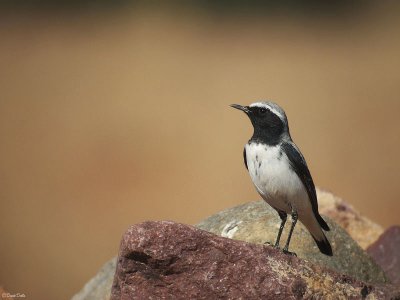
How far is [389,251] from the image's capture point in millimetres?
7516

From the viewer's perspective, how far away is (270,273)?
4969 mm

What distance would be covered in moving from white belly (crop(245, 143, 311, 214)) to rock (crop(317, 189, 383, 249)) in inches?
85.6

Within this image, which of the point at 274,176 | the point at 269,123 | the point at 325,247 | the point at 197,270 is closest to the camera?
the point at 197,270

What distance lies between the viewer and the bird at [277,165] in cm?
599

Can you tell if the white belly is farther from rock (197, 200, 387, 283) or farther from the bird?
rock (197, 200, 387, 283)

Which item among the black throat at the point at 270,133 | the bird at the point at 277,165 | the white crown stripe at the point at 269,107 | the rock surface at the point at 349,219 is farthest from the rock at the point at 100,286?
the rock surface at the point at 349,219

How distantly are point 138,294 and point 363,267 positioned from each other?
2228 mm

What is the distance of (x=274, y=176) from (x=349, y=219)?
2565 mm

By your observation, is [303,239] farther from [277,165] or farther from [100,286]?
[100,286]

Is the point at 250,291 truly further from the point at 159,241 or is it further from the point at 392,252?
the point at 392,252

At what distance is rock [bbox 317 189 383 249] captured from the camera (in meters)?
8.21

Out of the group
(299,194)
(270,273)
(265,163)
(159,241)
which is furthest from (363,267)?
(159,241)

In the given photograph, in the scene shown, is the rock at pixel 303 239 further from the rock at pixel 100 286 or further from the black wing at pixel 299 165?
the rock at pixel 100 286

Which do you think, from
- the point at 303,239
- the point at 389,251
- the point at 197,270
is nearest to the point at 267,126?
the point at 303,239
